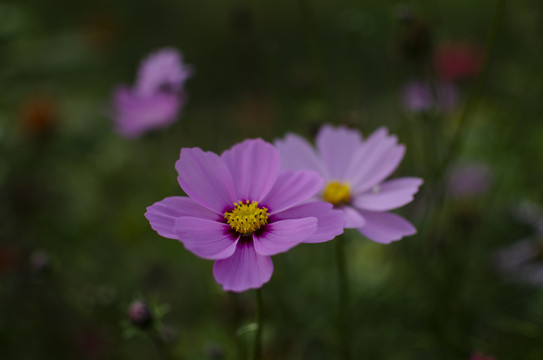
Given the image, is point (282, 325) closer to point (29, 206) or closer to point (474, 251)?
point (474, 251)

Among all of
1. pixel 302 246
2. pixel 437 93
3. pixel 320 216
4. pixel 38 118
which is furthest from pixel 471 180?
pixel 38 118

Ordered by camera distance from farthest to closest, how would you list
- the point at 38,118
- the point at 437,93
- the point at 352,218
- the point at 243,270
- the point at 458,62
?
the point at 458,62 < the point at 38,118 < the point at 437,93 < the point at 352,218 < the point at 243,270

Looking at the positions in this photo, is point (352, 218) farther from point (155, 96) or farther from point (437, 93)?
point (437, 93)

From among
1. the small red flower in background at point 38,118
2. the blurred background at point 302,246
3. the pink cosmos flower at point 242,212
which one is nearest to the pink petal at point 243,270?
the pink cosmos flower at point 242,212

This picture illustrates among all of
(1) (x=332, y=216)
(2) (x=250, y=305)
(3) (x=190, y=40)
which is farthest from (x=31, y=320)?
(3) (x=190, y=40)

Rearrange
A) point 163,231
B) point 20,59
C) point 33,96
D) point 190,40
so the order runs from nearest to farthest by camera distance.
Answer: point 163,231 < point 33,96 < point 20,59 < point 190,40

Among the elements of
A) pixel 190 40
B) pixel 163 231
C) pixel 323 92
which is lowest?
pixel 163 231

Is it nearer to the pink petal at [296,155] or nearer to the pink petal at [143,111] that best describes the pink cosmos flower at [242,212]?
Result: the pink petal at [296,155]
